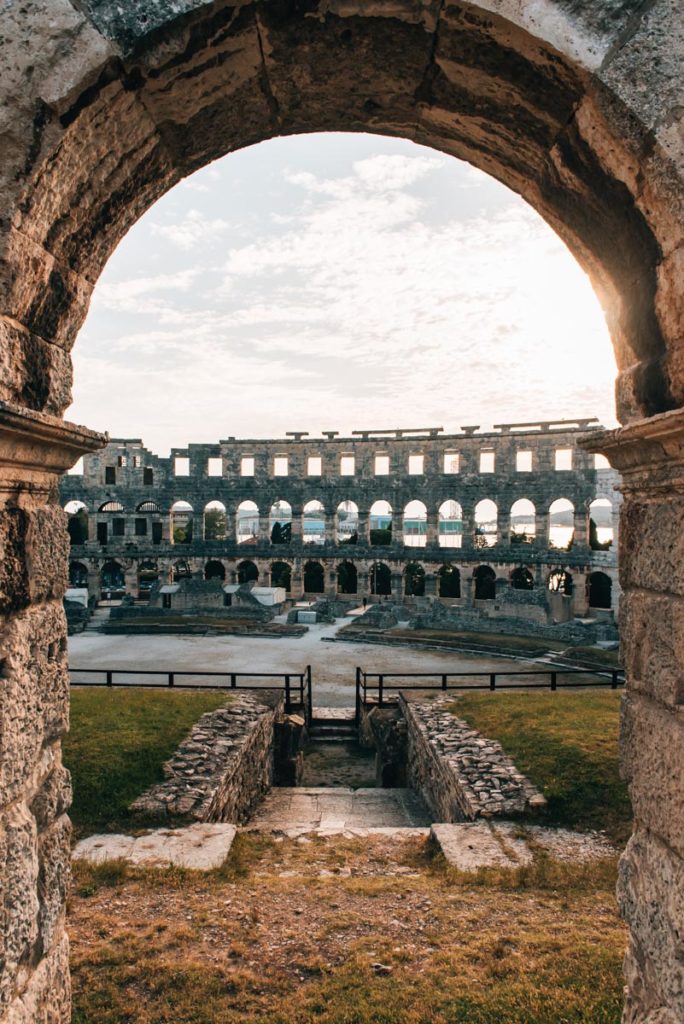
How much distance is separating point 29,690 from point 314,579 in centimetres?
3413

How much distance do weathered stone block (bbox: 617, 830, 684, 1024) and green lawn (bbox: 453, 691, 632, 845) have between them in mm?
4623

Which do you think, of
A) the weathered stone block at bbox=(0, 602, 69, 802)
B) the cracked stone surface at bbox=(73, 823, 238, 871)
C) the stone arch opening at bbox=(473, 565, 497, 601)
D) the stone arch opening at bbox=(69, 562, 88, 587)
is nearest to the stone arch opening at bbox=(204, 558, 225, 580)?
the stone arch opening at bbox=(69, 562, 88, 587)

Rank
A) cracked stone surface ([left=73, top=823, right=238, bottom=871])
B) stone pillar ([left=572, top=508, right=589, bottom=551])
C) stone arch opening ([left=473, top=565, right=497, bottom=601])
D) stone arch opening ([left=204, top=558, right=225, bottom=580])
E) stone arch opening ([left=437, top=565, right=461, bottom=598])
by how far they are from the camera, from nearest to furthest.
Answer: cracked stone surface ([left=73, top=823, right=238, bottom=871]), stone pillar ([left=572, top=508, right=589, bottom=551]), stone arch opening ([left=473, top=565, right=497, bottom=601]), stone arch opening ([left=437, top=565, right=461, bottom=598]), stone arch opening ([left=204, top=558, right=225, bottom=580])

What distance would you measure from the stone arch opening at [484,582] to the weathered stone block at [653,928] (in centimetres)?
3111

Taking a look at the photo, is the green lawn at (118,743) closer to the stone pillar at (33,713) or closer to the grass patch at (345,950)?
the grass patch at (345,950)

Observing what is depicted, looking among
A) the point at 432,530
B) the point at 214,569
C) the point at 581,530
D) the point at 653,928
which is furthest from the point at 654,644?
the point at 214,569

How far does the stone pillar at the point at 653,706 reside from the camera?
8.26 feet

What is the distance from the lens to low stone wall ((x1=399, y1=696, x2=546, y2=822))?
25.4 feet

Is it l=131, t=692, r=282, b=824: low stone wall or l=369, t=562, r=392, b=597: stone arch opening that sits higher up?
l=369, t=562, r=392, b=597: stone arch opening

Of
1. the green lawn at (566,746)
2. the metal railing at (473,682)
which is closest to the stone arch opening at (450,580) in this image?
the metal railing at (473,682)

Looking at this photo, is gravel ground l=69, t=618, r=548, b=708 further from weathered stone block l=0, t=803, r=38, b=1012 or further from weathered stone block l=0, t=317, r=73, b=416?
weathered stone block l=0, t=317, r=73, b=416

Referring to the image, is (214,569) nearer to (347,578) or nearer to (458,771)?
(347,578)

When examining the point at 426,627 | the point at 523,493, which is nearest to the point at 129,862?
the point at 426,627

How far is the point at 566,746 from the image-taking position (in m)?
9.14
